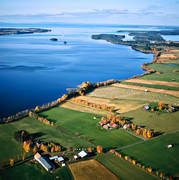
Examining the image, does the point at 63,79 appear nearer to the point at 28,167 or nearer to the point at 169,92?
the point at 169,92

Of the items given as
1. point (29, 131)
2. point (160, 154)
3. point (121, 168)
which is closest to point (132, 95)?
point (160, 154)

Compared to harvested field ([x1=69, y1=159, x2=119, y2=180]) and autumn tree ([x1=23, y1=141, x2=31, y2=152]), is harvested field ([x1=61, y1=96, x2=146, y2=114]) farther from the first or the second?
harvested field ([x1=69, y1=159, x2=119, y2=180])

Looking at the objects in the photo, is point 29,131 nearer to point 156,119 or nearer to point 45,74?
point 156,119

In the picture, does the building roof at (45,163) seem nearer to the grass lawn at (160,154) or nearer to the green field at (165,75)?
the grass lawn at (160,154)

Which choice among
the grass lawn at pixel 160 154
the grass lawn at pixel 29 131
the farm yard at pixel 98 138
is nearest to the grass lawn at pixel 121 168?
the farm yard at pixel 98 138

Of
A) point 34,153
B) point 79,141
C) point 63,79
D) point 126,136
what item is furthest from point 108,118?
point 63,79
